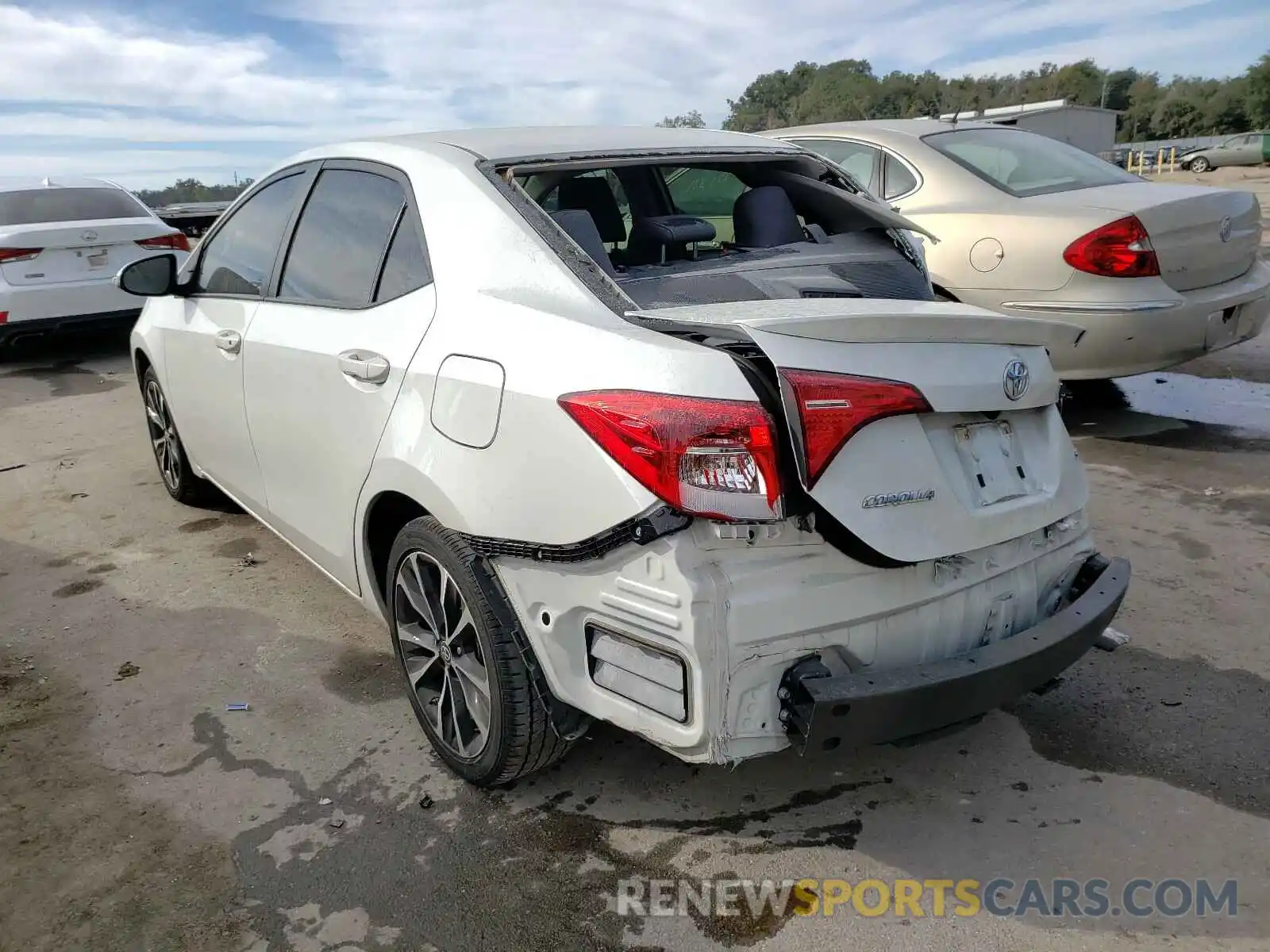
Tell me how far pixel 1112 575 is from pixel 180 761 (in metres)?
2.71

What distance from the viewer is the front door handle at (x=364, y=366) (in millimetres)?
2725

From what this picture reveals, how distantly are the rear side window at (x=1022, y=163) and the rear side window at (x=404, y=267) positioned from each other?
13.1ft

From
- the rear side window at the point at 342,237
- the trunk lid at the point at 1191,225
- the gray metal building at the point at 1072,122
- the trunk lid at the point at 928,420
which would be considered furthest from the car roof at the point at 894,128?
the gray metal building at the point at 1072,122

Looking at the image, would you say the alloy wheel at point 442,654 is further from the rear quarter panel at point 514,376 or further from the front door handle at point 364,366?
the front door handle at point 364,366

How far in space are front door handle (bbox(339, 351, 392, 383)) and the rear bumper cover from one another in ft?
22.0

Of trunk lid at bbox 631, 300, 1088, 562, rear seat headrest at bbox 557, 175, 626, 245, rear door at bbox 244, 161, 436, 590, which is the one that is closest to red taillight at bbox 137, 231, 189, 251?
rear door at bbox 244, 161, 436, 590

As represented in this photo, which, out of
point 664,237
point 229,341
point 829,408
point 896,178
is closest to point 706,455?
point 829,408

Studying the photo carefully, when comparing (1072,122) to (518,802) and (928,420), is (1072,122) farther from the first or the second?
(518,802)

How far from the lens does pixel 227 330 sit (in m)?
3.77

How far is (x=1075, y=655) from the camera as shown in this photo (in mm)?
2484

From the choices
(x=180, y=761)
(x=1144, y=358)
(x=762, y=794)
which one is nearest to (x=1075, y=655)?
(x=762, y=794)

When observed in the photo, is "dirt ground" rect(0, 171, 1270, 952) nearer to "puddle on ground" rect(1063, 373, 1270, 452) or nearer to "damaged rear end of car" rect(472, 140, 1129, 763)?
"damaged rear end of car" rect(472, 140, 1129, 763)

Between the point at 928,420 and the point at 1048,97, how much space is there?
316 ft

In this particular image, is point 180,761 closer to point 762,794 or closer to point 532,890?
point 532,890
